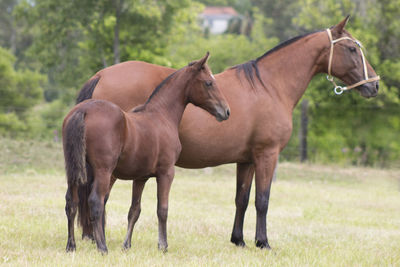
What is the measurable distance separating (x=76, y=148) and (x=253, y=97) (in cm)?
234

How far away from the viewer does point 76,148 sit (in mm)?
4562

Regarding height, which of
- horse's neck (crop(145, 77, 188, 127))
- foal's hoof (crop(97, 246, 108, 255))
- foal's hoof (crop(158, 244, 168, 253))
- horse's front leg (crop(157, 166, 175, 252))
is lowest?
foal's hoof (crop(158, 244, 168, 253))

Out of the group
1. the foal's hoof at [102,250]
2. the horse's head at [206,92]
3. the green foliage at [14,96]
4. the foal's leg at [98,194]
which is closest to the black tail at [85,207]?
the foal's leg at [98,194]

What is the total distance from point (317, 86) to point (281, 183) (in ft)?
19.0

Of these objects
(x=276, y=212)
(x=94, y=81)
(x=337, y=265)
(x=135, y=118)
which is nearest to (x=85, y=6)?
(x=276, y=212)

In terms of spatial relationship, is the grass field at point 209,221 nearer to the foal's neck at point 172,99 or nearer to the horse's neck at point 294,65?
the foal's neck at point 172,99

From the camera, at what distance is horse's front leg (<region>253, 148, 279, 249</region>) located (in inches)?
236

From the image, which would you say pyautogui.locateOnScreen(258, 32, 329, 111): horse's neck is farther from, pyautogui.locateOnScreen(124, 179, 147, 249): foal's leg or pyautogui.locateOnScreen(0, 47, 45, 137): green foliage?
pyautogui.locateOnScreen(0, 47, 45, 137): green foliage

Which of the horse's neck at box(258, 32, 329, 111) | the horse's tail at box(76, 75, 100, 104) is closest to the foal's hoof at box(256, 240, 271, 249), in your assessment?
the horse's neck at box(258, 32, 329, 111)

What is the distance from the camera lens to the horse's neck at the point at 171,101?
540cm

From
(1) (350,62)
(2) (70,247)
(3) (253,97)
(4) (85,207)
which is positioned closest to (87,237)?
(4) (85,207)

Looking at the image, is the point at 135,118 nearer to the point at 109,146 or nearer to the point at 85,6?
the point at 109,146

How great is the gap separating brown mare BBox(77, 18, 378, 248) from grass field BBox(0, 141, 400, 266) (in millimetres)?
671

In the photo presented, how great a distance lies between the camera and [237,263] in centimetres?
505
